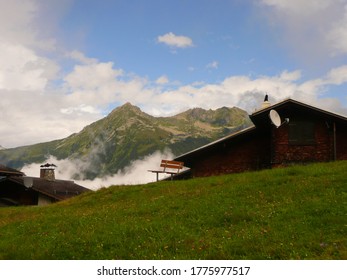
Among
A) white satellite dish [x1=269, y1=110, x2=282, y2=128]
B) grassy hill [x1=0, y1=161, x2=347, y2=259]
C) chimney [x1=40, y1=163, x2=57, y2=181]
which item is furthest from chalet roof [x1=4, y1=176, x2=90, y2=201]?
grassy hill [x1=0, y1=161, x2=347, y2=259]

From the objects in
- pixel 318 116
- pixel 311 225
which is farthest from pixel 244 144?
pixel 311 225

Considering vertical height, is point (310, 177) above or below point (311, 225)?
above

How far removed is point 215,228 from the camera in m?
12.3

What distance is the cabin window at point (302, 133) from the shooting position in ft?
98.3

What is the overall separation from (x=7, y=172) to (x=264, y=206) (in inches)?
1698

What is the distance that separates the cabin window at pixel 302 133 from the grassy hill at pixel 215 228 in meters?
10.8

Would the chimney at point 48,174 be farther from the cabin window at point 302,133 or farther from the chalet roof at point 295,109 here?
the cabin window at point 302,133

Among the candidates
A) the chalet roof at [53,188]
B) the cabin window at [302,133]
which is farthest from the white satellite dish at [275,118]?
the chalet roof at [53,188]

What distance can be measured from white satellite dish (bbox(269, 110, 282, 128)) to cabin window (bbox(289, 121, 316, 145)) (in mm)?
2175

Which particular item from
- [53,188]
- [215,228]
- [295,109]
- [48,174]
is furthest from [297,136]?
[48,174]

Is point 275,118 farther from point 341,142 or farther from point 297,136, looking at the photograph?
point 341,142

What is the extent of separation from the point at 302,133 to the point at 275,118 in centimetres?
326
